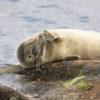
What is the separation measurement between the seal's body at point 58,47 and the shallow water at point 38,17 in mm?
4397

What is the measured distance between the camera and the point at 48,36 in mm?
13820

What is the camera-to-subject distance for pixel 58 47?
46.1 feet

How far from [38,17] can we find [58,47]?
37.2ft

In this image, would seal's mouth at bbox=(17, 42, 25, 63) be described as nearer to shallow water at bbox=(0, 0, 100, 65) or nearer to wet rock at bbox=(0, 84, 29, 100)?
wet rock at bbox=(0, 84, 29, 100)

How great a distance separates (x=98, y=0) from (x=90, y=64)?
1793cm

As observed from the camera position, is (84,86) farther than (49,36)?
No

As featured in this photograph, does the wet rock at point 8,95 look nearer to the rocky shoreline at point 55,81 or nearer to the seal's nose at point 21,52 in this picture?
the rocky shoreline at point 55,81

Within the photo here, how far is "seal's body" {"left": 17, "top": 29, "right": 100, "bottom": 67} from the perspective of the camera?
45.2ft

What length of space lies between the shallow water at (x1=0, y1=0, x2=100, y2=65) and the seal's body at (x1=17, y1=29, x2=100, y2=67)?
4.40 metres

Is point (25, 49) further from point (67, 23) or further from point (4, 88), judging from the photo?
point (67, 23)

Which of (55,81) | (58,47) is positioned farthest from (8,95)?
(58,47)

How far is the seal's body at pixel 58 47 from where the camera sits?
13.8 metres

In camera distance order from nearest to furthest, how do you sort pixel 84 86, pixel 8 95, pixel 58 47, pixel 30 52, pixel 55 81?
pixel 8 95
pixel 84 86
pixel 55 81
pixel 30 52
pixel 58 47

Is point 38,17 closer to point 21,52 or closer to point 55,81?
point 21,52
